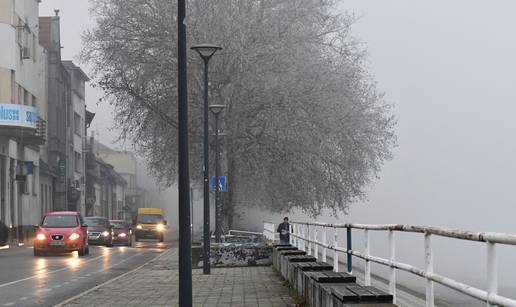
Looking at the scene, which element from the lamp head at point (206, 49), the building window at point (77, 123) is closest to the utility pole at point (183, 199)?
the lamp head at point (206, 49)

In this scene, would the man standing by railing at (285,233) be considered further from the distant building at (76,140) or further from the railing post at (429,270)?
the distant building at (76,140)

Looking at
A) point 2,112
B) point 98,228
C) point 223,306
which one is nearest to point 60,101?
point 2,112

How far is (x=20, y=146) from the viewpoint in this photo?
63.9 m

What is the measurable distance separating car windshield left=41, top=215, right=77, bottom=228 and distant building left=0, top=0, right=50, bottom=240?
18920 millimetres

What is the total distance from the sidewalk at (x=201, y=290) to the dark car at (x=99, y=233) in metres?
25.8

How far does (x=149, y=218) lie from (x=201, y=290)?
157ft

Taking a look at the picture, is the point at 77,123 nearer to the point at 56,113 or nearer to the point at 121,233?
the point at 56,113

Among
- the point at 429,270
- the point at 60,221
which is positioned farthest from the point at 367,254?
the point at 60,221

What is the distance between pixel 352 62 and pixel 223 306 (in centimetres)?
3014

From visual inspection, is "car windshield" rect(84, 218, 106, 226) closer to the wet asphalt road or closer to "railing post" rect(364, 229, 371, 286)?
the wet asphalt road

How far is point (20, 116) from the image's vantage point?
2186 inches

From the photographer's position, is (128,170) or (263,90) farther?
(128,170)

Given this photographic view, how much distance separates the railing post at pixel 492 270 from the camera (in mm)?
5500

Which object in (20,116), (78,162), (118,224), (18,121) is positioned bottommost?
(118,224)
